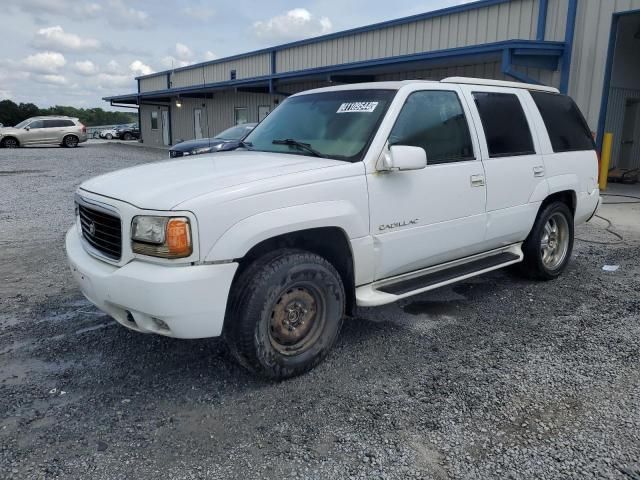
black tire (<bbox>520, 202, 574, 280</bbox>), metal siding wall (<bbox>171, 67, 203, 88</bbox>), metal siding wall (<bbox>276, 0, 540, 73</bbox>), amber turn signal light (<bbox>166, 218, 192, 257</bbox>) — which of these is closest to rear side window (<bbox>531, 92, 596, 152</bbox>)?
black tire (<bbox>520, 202, 574, 280</bbox>)

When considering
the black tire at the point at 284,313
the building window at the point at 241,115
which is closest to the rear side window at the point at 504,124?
the black tire at the point at 284,313

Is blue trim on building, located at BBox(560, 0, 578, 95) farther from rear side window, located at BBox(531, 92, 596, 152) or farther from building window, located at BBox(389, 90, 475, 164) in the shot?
building window, located at BBox(389, 90, 475, 164)

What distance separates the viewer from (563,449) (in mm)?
2746

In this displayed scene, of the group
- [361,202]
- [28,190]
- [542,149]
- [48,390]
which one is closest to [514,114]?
[542,149]

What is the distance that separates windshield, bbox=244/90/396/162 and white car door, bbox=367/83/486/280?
187 millimetres

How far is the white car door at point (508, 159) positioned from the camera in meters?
4.52

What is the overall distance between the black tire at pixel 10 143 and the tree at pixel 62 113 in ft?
69.1

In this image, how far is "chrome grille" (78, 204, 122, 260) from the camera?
3.21 metres

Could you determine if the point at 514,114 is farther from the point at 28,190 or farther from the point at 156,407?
the point at 28,190

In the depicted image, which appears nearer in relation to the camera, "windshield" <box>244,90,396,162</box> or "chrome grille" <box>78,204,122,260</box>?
"chrome grille" <box>78,204,122,260</box>

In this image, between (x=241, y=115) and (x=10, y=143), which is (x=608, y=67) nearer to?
(x=241, y=115)

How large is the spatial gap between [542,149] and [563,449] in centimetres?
316

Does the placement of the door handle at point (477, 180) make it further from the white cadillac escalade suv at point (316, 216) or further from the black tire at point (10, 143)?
the black tire at point (10, 143)

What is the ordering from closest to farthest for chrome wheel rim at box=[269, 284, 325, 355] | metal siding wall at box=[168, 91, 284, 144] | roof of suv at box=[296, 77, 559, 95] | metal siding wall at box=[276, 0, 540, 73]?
chrome wheel rim at box=[269, 284, 325, 355] < roof of suv at box=[296, 77, 559, 95] < metal siding wall at box=[276, 0, 540, 73] < metal siding wall at box=[168, 91, 284, 144]
